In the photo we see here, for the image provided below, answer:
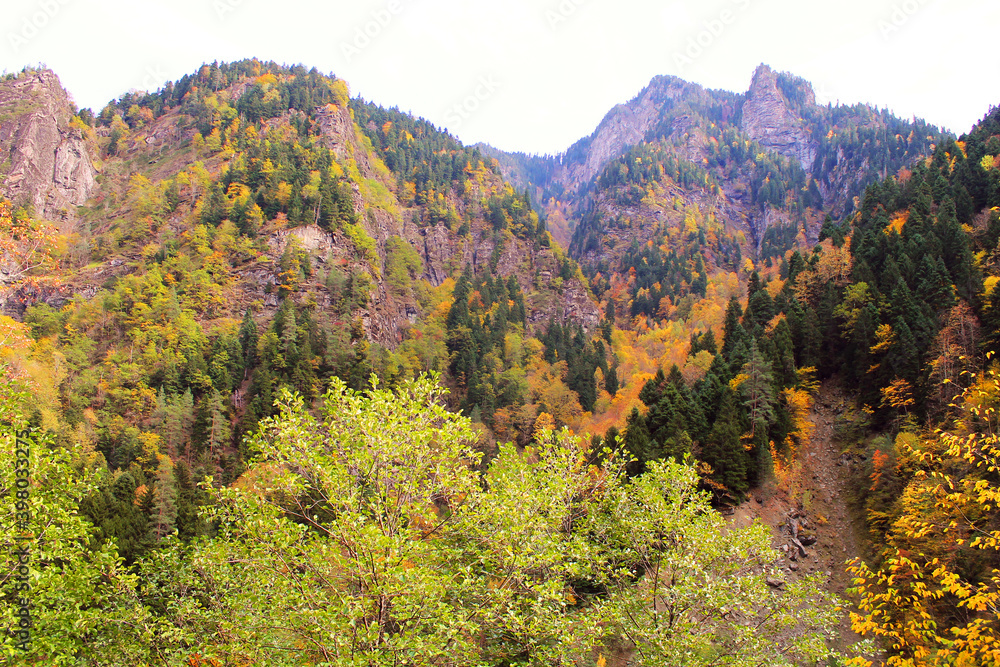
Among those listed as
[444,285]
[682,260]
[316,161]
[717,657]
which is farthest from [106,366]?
[682,260]

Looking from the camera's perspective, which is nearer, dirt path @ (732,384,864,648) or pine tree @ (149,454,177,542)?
dirt path @ (732,384,864,648)

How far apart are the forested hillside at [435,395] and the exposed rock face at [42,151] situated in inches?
25.8

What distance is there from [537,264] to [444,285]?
3056 cm

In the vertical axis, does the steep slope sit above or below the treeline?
below

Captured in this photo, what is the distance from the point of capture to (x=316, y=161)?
114 m

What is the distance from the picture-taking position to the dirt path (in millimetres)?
33062

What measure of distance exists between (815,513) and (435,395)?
34579 mm

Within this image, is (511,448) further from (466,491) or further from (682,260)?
(682,260)

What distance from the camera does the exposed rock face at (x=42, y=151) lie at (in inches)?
4038

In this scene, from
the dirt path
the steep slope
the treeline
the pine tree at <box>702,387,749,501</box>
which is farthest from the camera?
the treeline

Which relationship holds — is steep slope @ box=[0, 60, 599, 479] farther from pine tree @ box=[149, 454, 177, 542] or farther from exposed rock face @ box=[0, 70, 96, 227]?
pine tree @ box=[149, 454, 177, 542]

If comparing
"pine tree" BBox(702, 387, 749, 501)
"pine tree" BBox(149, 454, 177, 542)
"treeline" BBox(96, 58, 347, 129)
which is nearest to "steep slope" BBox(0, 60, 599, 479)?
"treeline" BBox(96, 58, 347, 129)

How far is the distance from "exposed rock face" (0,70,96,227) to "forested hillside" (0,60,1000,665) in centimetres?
66

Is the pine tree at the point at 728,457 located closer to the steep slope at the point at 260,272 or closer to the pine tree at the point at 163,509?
the steep slope at the point at 260,272
